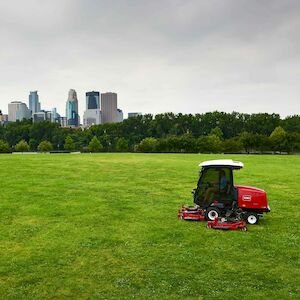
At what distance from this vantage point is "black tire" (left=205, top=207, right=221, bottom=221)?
47.5ft

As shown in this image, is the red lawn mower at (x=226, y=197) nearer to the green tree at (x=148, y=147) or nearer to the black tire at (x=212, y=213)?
the black tire at (x=212, y=213)

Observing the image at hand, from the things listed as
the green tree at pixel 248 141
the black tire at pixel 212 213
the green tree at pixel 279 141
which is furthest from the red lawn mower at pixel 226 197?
the green tree at pixel 248 141

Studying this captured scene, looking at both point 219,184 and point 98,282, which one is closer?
point 98,282

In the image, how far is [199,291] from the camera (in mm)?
8734

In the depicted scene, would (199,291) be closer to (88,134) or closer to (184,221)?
(184,221)

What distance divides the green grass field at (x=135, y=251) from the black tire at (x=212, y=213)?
0.39 m

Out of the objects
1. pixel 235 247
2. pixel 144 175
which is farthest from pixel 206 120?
pixel 235 247

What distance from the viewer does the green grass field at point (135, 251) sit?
890 cm

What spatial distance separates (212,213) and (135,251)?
13.5ft

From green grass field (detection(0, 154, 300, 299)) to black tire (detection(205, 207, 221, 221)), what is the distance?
39 cm

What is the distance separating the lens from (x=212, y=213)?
47.8 ft

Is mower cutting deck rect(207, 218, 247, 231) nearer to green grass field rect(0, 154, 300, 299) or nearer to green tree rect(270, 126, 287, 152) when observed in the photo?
green grass field rect(0, 154, 300, 299)

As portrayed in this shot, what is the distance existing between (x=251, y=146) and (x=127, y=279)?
86584 mm

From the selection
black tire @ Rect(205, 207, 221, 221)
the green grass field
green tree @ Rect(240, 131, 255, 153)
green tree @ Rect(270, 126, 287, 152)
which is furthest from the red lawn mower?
green tree @ Rect(240, 131, 255, 153)
